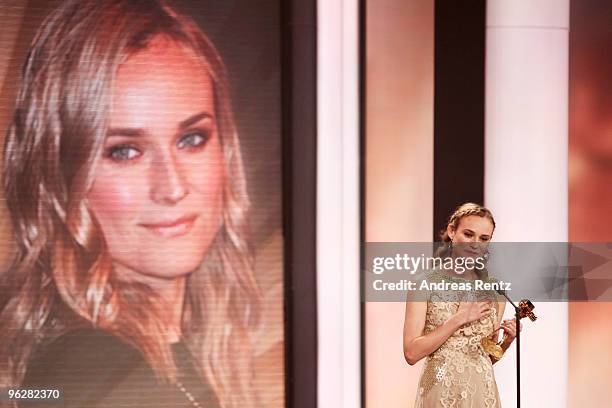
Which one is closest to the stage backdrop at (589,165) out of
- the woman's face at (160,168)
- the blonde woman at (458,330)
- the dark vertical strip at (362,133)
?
the blonde woman at (458,330)

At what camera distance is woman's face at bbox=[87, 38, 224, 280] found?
9.55 ft

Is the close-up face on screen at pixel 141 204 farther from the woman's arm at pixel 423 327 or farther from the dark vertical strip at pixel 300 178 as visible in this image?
the woman's arm at pixel 423 327

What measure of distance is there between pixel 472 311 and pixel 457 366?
0.55ft

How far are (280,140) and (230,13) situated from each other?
16.1 inches

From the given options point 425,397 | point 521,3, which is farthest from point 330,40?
point 425,397

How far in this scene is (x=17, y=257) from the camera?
2.89m

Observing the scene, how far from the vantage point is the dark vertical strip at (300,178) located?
9.67 ft

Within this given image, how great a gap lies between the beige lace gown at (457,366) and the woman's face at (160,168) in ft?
2.36

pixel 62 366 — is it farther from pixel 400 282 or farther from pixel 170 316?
pixel 400 282

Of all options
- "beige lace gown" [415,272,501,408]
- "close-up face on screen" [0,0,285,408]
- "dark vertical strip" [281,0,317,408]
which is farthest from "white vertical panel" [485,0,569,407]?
"close-up face on screen" [0,0,285,408]

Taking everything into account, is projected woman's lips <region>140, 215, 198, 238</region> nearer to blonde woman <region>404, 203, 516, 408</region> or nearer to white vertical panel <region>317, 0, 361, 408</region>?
white vertical panel <region>317, 0, 361, 408</region>

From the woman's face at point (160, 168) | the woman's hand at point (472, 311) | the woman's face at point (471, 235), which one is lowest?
the woman's hand at point (472, 311)

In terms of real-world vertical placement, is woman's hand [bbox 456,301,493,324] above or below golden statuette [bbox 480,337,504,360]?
above

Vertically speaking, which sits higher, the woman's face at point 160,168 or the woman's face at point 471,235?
the woman's face at point 160,168
